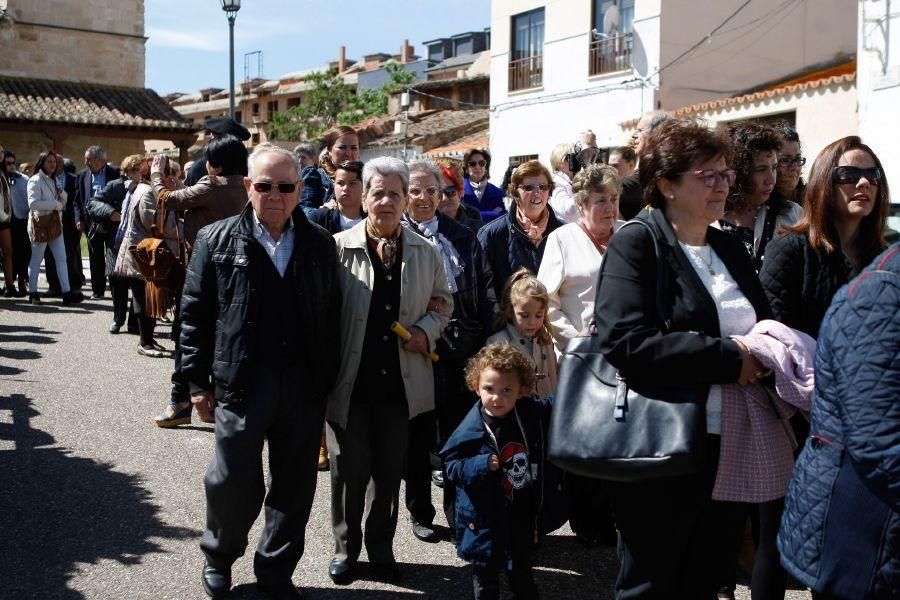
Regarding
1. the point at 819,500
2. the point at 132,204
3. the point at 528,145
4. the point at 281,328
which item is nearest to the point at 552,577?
the point at 281,328

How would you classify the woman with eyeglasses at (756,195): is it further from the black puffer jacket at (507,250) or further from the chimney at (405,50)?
the chimney at (405,50)

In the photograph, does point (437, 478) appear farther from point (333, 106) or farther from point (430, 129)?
point (333, 106)

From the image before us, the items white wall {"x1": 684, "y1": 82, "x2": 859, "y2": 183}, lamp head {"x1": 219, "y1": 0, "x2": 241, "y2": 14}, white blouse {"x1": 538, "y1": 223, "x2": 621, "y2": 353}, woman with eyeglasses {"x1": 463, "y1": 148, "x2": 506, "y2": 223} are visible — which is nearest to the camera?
white blouse {"x1": 538, "y1": 223, "x2": 621, "y2": 353}

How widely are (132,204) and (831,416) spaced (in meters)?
8.33

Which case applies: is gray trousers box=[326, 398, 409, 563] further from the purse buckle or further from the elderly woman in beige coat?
the purse buckle

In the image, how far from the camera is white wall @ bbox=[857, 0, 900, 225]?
47.6 feet

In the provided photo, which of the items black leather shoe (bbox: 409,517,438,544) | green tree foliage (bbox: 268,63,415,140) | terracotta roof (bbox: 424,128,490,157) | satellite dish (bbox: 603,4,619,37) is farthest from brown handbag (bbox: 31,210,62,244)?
green tree foliage (bbox: 268,63,415,140)

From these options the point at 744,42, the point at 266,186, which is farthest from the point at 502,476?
the point at 744,42

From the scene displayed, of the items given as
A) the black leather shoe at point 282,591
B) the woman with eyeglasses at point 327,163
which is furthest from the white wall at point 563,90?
the black leather shoe at point 282,591

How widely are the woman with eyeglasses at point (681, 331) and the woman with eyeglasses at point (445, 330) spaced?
180 centimetres

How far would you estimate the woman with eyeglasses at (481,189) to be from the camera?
28.1 ft

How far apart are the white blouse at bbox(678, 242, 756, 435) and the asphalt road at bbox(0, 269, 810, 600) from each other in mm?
1656

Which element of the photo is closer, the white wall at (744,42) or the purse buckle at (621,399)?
the purse buckle at (621,399)

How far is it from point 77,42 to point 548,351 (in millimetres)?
30877
